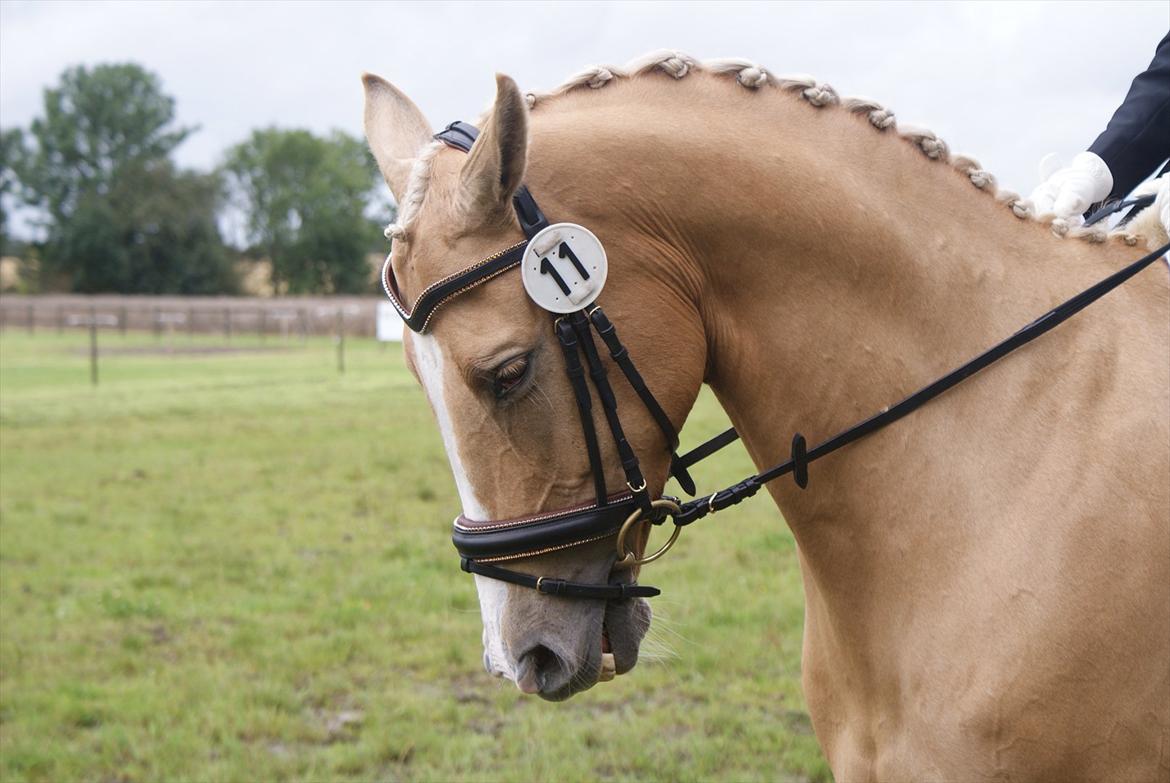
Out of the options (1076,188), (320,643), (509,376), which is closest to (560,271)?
(509,376)

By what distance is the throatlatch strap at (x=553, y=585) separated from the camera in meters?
2.18

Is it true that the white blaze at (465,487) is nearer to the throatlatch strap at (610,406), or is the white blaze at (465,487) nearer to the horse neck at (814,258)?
the throatlatch strap at (610,406)

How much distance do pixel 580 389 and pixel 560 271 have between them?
25 centimetres

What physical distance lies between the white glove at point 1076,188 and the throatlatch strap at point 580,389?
145 centimetres

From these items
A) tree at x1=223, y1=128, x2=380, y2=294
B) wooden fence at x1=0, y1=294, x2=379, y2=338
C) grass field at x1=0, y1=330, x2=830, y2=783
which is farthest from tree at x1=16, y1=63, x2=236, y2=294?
grass field at x1=0, y1=330, x2=830, y2=783

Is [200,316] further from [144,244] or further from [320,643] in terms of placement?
[320,643]

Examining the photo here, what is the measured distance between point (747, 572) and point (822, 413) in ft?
19.2

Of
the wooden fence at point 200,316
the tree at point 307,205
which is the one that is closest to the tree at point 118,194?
the tree at point 307,205

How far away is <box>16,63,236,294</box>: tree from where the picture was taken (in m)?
78.0

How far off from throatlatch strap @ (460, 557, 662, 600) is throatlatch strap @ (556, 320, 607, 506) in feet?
0.81

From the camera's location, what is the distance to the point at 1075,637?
2.05m

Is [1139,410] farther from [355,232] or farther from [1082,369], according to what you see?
[355,232]

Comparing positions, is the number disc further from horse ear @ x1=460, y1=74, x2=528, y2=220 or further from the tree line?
the tree line

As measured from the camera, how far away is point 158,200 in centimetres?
7819
